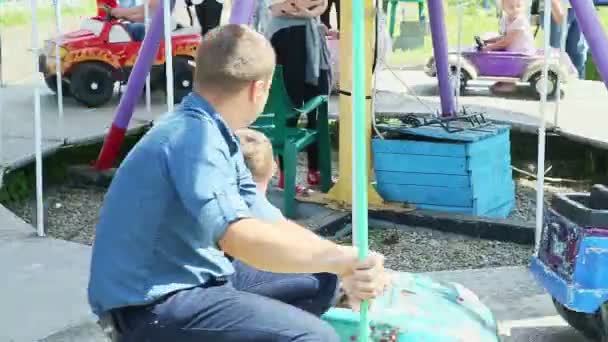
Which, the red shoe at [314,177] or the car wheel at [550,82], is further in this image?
the car wheel at [550,82]

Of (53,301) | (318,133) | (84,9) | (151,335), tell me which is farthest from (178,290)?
(84,9)

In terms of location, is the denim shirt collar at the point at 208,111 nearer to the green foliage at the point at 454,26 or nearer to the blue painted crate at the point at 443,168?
the blue painted crate at the point at 443,168

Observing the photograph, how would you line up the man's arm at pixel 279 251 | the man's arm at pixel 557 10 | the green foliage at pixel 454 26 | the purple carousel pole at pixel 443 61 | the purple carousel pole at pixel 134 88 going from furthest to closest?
the green foliage at pixel 454 26, the man's arm at pixel 557 10, the purple carousel pole at pixel 443 61, the purple carousel pole at pixel 134 88, the man's arm at pixel 279 251

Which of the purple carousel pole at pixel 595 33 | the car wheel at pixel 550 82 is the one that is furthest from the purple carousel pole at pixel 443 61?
the car wheel at pixel 550 82

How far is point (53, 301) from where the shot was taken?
3748 millimetres

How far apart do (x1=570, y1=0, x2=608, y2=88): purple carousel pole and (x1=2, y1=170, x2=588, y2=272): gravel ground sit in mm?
1070

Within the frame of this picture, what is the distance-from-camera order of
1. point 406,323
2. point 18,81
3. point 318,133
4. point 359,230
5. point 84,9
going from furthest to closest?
point 84,9, point 18,81, point 318,133, point 406,323, point 359,230

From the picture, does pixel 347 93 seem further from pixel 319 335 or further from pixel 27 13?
pixel 27 13

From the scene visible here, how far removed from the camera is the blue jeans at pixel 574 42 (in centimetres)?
978

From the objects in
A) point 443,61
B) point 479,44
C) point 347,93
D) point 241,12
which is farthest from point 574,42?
point 241,12

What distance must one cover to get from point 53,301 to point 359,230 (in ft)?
6.46

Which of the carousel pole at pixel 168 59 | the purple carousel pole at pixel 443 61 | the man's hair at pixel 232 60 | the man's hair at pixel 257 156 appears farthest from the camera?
the purple carousel pole at pixel 443 61

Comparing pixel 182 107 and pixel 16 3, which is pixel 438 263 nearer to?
pixel 182 107

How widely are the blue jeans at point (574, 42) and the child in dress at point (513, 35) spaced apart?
1.28 feet
